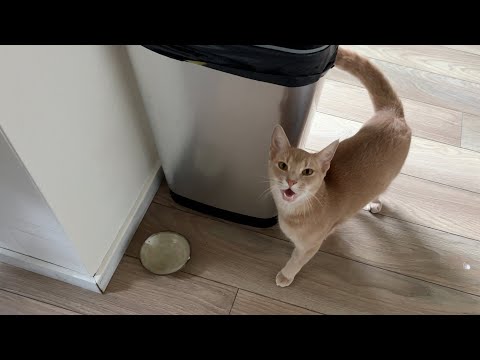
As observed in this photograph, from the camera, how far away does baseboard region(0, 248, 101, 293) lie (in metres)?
1.01

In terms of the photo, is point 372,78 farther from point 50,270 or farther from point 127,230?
point 50,270

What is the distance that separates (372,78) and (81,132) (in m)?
0.68

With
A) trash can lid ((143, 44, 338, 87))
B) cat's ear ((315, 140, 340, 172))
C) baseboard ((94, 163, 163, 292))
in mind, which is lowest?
baseboard ((94, 163, 163, 292))

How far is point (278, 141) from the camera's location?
0.78m

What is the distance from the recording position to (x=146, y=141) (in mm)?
1079

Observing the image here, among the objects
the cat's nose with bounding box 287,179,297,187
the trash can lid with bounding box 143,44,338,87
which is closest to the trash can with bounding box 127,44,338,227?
the trash can lid with bounding box 143,44,338,87

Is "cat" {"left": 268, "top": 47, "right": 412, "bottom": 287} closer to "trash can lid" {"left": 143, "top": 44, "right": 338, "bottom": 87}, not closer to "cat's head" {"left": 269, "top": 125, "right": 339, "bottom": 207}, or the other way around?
"cat's head" {"left": 269, "top": 125, "right": 339, "bottom": 207}

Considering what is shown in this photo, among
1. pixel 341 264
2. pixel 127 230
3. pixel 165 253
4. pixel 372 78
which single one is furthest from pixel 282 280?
pixel 372 78

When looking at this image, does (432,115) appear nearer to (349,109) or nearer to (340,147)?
(349,109)

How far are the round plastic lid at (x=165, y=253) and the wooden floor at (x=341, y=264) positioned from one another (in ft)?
0.08

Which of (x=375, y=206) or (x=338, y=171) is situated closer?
(x=338, y=171)

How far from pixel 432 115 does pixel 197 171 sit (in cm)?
91

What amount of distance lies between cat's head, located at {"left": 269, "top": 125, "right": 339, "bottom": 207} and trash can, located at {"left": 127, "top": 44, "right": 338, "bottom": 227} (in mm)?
59
